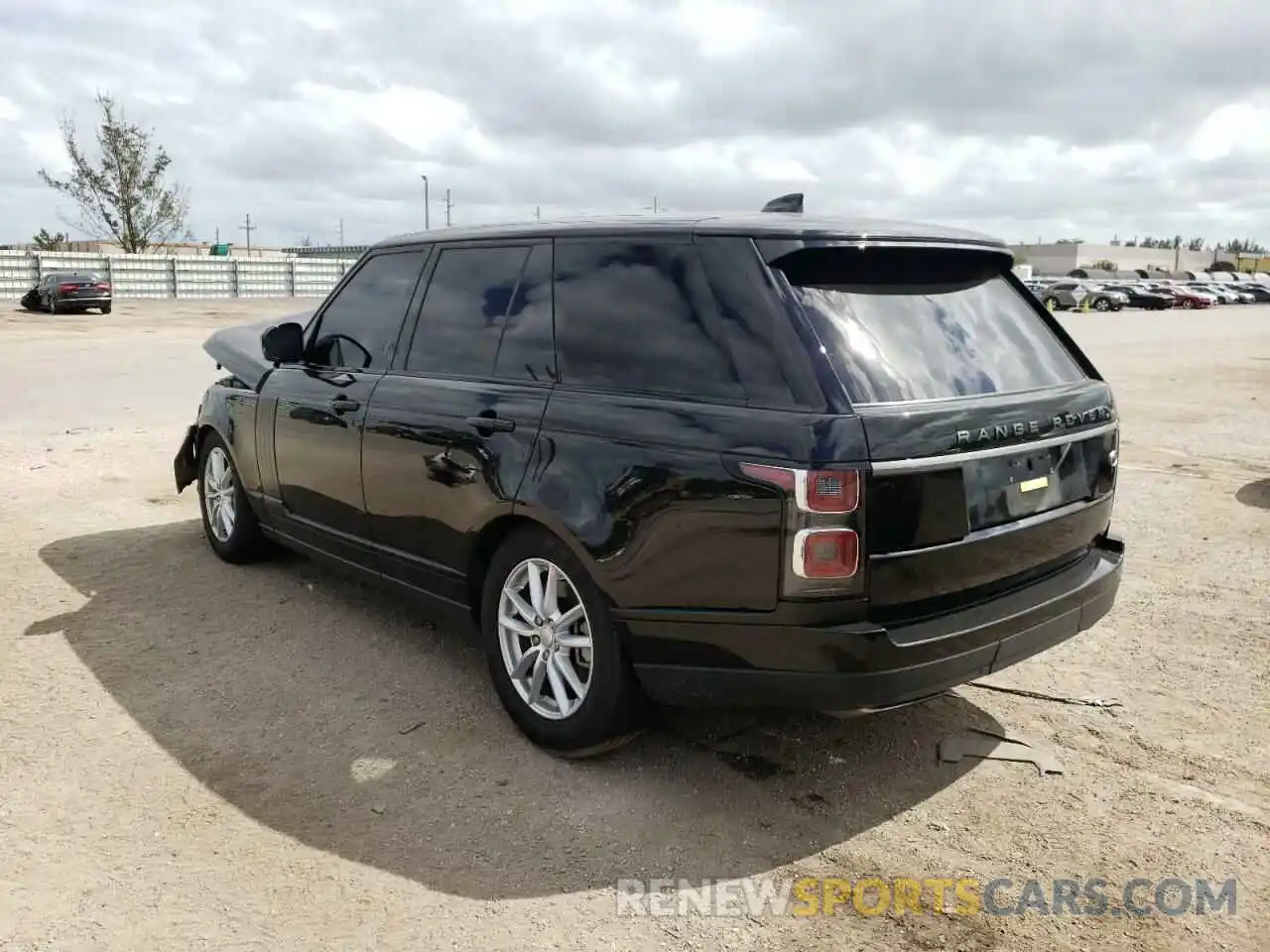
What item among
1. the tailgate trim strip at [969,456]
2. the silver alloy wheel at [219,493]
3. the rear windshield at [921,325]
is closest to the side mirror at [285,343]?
the silver alloy wheel at [219,493]

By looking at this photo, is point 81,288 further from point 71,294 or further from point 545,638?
point 545,638

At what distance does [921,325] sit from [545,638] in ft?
5.25

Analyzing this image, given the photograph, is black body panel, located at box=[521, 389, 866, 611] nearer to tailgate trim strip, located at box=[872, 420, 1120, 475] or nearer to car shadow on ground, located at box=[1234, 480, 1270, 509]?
tailgate trim strip, located at box=[872, 420, 1120, 475]

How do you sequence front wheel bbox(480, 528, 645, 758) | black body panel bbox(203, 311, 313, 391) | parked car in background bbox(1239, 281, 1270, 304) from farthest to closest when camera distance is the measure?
parked car in background bbox(1239, 281, 1270, 304) → black body panel bbox(203, 311, 313, 391) → front wheel bbox(480, 528, 645, 758)

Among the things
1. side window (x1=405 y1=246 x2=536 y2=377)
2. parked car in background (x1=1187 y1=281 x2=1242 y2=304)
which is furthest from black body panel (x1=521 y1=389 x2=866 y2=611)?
parked car in background (x1=1187 y1=281 x2=1242 y2=304)

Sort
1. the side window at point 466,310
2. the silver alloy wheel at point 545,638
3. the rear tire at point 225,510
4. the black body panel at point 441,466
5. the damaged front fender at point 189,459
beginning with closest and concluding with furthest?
the silver alloy wheel at point 545,638 → the black body panel at point 441,466 → the side window at point 466,310 → the rear tire at point 225,510 → the damaged front fender at point 189,459

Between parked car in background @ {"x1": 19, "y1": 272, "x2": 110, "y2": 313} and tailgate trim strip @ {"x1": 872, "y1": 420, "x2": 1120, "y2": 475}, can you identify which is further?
parked car in background @ {"x1": 19, "y1": 272, "x2": 110, "y2": 313}

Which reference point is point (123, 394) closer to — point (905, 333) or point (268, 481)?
point (268, 481)

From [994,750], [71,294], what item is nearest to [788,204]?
[994,750]

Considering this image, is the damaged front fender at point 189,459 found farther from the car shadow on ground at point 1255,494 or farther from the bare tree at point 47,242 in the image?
the bare tree at point 47,242

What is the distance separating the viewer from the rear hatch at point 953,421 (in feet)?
10.1

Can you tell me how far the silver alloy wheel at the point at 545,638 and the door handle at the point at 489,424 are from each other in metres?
0.46

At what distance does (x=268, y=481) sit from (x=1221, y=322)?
4267 centimetres

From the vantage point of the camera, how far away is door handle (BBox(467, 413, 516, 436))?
3742 millimetres
